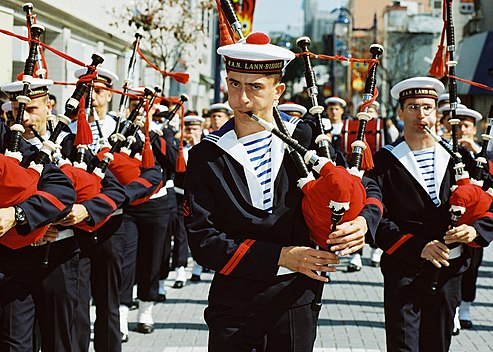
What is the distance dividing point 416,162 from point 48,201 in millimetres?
2442

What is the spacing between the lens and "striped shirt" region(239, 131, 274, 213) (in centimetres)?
418

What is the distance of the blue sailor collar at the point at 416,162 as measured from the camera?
19.1 feet

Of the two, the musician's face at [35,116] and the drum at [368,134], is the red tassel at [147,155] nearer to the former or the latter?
the musician's face at [35,116]

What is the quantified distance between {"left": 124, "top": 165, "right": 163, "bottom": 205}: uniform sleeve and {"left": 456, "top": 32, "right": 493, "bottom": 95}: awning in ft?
94.6

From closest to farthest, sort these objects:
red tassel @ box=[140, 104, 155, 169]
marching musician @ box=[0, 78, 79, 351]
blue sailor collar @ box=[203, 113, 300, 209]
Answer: blue sailor collar @ box=[203, 113, 300, 209]
marching musician @ box=[0, 78, 79, 351]
red tassel @ box=[140, 104, 155, 169]

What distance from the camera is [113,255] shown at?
23.1 feet

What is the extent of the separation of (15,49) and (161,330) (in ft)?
31.3

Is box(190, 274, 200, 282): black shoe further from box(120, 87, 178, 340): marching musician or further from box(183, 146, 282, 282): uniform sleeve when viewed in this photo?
box(183, 146, 282, 282): uniform sleeve

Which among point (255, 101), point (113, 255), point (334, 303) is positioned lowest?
point (334, 303)

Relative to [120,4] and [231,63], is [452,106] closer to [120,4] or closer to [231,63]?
[231,63]

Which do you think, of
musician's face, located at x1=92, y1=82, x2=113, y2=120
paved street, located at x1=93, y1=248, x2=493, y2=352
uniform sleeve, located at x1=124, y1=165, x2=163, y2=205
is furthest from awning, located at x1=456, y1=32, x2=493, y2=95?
musician's face, located at x1=92, y1=82, x2=113, y2=120

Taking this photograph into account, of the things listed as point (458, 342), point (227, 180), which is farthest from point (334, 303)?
point (227, 180)

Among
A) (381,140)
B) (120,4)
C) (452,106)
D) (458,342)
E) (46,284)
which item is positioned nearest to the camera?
(46,284)

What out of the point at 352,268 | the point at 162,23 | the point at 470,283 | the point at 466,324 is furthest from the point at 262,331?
the point at 162,23
